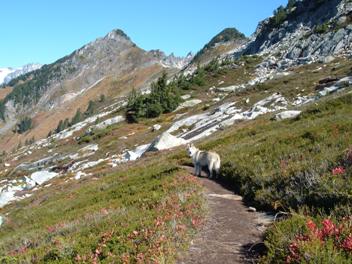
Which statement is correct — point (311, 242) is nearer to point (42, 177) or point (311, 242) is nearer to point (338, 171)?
point (338, 171)

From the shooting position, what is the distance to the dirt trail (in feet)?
31.2

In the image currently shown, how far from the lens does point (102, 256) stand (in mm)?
9562

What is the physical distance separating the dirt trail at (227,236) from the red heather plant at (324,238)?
4.86ft

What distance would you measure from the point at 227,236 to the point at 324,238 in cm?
342

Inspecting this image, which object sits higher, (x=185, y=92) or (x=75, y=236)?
(x=185, y=92)

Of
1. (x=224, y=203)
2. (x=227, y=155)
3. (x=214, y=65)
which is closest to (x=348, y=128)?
(x=227, y=155)

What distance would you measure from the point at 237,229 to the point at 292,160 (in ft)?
20.6

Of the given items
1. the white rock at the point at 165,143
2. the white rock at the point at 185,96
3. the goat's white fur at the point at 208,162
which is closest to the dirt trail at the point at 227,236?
the goat's white fur at the point at 208,162

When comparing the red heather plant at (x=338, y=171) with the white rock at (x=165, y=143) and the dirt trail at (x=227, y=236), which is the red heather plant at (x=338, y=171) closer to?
the dirt trail at (x=227, y=236)

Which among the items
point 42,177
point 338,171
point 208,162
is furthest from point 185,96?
point 338,171

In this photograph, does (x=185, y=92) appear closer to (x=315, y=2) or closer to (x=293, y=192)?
(x=315, y=2)

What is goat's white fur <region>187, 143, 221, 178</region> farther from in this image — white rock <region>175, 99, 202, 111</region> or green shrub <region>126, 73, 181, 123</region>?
white rock <region>175, 99, 202, 111</region>

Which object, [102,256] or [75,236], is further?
[75,236]

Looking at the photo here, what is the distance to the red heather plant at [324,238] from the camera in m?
7.57
